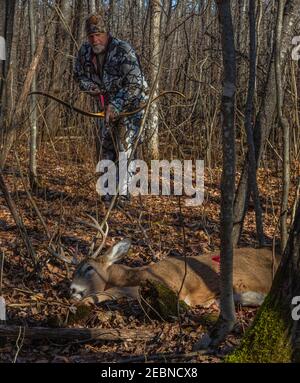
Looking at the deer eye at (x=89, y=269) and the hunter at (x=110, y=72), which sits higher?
the hunter at (x=110, y=72)

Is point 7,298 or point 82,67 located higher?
point 82,67

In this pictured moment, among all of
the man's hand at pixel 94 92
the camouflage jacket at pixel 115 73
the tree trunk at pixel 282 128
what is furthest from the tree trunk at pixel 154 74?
the tree trunk at pixel 282 128

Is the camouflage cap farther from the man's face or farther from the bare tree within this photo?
the bare tree

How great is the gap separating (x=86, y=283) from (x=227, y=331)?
81.4 inches

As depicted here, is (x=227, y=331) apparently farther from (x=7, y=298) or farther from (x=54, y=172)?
(x=54, y=172)

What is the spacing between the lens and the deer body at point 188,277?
19.3 ft

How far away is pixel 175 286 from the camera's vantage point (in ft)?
19.6

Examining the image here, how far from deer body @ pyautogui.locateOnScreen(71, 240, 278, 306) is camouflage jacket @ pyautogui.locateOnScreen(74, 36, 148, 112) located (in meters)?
2.36

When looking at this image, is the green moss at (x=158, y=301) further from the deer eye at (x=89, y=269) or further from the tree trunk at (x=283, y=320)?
the tree trunk at (x=283, y=320)

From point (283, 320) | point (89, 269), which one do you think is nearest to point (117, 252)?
point (89, 269)

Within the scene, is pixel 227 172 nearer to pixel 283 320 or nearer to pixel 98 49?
pixel 283 320

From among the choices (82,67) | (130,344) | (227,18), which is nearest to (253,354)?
(130,344)

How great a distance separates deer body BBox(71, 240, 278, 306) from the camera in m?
5.88

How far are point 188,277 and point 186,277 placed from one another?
0.06 feet
